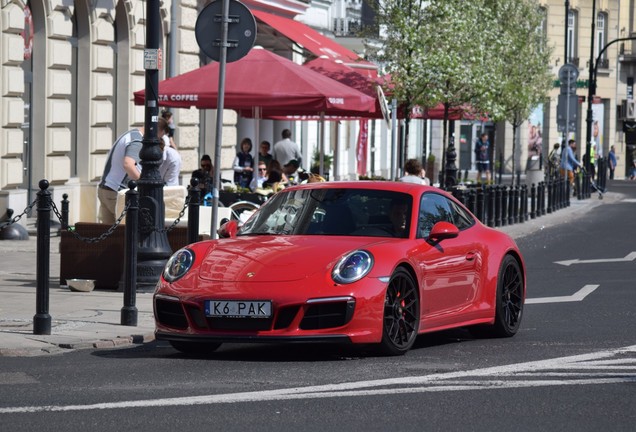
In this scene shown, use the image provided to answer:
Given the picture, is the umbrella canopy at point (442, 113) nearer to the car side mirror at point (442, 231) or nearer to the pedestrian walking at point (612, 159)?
the car side mirror at point (442, 231)

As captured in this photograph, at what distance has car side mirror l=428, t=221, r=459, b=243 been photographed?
1121 centimetres

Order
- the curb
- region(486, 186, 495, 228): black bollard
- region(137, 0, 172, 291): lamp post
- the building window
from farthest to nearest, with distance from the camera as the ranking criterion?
the building window → region(486, 186, 495, 228): black bollard → region(137, 0, 172, 291): lamp post → the curb

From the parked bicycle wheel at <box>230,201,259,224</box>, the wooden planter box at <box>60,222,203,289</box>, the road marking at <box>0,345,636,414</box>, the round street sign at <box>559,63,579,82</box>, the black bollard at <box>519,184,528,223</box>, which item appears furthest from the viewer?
the round street sign at <box>559,63,579,82</box>

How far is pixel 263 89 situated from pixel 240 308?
10287mm

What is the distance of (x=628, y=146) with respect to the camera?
8162 centimetres

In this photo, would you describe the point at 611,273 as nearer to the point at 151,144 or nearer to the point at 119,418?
the point at 151,144

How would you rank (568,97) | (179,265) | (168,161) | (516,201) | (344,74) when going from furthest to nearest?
(568,97), (516,201), (344,74), (168,161), (179,265)

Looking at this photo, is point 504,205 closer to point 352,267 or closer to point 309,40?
point 309,40

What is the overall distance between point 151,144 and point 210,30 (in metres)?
1.47

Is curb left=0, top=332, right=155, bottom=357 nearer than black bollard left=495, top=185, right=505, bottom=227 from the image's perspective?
Yes

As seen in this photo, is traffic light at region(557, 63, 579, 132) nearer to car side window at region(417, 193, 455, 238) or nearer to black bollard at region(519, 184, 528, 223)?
black bollard at region(519, 184, 528, 223)

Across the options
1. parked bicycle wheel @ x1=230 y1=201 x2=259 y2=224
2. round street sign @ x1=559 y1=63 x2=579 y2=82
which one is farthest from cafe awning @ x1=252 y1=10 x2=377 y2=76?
parked bicycle wheel @ x1=230 y1=201 x2=259 y2=224

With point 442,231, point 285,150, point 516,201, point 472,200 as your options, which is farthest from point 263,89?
point 516,201

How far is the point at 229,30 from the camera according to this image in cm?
1415
